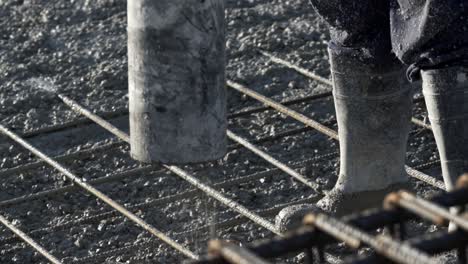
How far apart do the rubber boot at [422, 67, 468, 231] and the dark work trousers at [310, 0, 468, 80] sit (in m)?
0.03

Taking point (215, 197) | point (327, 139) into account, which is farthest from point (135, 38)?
point (327, 139)

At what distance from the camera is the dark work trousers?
139 inches

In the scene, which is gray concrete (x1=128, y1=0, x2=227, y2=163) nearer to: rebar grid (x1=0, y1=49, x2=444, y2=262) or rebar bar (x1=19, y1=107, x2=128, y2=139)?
rebar grid (x1=0, y1=49, x2=444, y2=262)

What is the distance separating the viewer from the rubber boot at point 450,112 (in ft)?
11.9

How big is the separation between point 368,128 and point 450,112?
426 mm

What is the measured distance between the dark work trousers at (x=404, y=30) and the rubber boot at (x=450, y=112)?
0.10 ft

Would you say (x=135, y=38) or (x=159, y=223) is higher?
(x=135, y=38)

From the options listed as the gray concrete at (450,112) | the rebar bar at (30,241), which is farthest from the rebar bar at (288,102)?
the gray concrete at (450,112)

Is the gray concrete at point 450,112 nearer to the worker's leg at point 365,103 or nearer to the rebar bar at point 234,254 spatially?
the worker's leg at point 365,103

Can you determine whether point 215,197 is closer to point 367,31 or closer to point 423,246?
point 367,31

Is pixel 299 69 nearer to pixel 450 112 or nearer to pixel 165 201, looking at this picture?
pixel 165 201

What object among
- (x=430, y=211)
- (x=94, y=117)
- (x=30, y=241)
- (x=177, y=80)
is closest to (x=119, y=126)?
(x=94, y=117)

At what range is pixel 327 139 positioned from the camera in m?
4.99

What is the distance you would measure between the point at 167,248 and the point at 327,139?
43.0 inches
